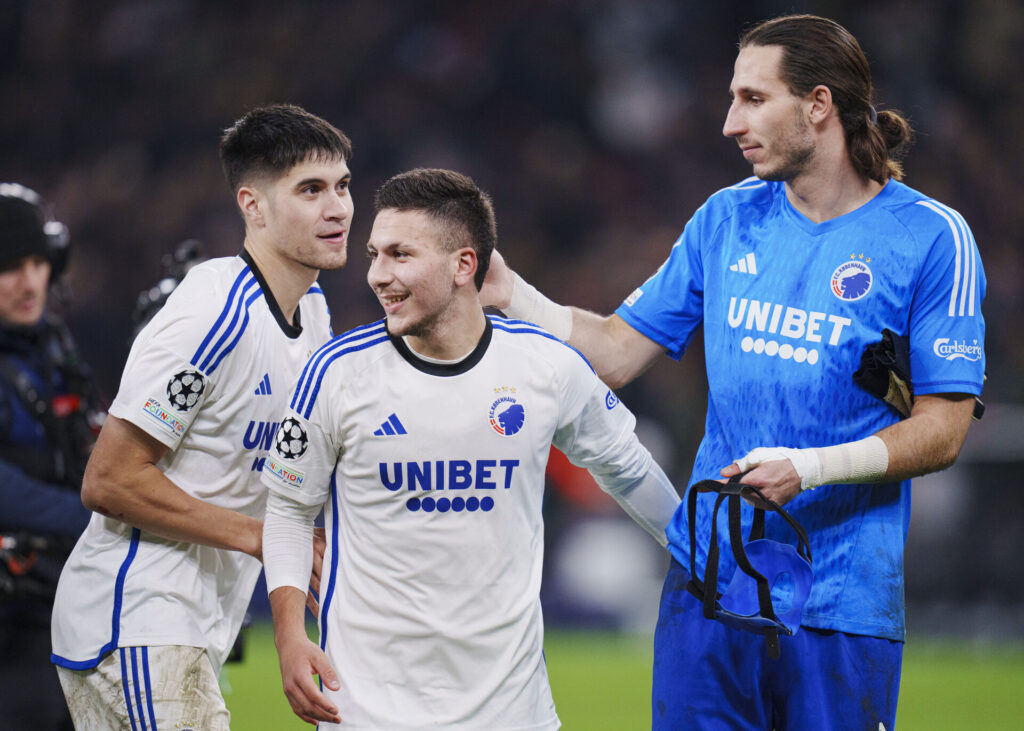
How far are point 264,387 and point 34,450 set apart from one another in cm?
140

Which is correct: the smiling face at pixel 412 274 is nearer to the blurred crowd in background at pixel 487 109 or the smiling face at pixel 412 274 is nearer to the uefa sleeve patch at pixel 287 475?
the uefa sleeve patch at pixel 287 475

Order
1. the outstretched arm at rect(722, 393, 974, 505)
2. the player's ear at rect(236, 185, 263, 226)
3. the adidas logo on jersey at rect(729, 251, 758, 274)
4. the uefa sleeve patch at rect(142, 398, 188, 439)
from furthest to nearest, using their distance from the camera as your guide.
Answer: the player's ear at rect(236, 185, 263, 226)
the adidas logo on jersey at rect(729, 251, 758, 274)
the uefa sleeve patch at rect(142, 398, 188, 439)
the outstretched arm at rect(722, 393, 974, 505)

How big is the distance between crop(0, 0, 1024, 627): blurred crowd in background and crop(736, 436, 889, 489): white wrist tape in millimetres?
9543

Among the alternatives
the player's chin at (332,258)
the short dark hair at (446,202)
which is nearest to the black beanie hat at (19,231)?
the player's chin at (332,258)

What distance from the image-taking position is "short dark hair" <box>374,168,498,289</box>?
10.8 feet

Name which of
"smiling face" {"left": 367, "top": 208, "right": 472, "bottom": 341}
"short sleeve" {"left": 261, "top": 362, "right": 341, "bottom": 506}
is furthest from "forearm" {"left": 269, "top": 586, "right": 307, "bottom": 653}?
"smiling face" {"left": 367, "top": 208, "right": 472, "bottom": 341}

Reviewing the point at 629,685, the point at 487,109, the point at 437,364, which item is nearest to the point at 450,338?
the point at 437,364

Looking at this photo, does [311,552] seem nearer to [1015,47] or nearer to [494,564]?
[494,564]

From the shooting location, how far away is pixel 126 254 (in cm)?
1345

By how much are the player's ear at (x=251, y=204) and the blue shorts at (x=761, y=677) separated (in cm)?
164

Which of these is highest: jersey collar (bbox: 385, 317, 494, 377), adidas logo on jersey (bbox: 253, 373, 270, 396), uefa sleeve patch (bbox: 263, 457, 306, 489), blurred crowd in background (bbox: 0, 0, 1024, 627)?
blurred crowd in background (bbox: 0, 0, 1024, 627)

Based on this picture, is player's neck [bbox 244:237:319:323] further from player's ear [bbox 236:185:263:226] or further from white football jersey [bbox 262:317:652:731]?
white football jersey [bbox 262:317:652:731]

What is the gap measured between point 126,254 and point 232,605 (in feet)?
34.2

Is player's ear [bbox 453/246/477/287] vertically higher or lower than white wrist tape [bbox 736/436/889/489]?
higher
